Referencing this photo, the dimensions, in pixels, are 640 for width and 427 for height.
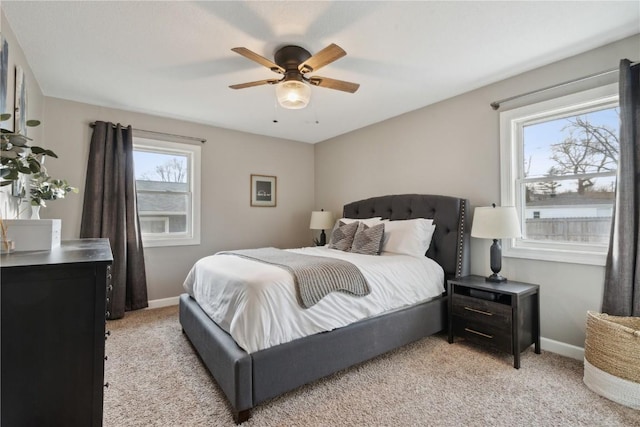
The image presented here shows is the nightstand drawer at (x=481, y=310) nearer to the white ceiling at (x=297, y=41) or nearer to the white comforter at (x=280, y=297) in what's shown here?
the white comforter at (x=280, y=297)

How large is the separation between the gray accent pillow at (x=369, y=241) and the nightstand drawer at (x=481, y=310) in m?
0.86

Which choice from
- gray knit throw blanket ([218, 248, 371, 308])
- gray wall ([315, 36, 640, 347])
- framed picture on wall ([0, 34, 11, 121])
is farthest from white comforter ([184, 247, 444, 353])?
framed picture on wall ([0, 34, 11, 121])

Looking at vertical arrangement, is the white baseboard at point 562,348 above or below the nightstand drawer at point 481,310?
below

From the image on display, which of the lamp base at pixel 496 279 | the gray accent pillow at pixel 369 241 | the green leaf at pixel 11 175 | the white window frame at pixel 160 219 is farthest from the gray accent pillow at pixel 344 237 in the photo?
the green leaf at pixel 11 175

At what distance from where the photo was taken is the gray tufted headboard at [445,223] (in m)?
3.00

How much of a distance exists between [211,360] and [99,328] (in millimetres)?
1053

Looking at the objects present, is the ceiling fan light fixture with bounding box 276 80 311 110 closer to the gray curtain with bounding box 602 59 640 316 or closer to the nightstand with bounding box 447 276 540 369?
the nightstand with bounding box 447 276 540 369

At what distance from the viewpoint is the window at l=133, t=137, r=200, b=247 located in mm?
3855

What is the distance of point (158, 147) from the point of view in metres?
3.91

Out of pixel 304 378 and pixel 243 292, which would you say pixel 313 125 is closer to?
pixel 243 292

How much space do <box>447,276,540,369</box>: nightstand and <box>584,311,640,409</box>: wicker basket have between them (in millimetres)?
413

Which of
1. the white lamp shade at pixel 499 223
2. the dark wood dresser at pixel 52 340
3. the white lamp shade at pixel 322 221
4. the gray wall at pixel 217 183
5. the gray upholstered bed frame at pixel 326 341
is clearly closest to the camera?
the dark wood dresser at pixel 52 340

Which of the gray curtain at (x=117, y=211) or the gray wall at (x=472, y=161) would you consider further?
the gray curtain at (x=117, y=211)

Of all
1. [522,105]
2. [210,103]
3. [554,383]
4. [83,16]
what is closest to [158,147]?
[210,103]
